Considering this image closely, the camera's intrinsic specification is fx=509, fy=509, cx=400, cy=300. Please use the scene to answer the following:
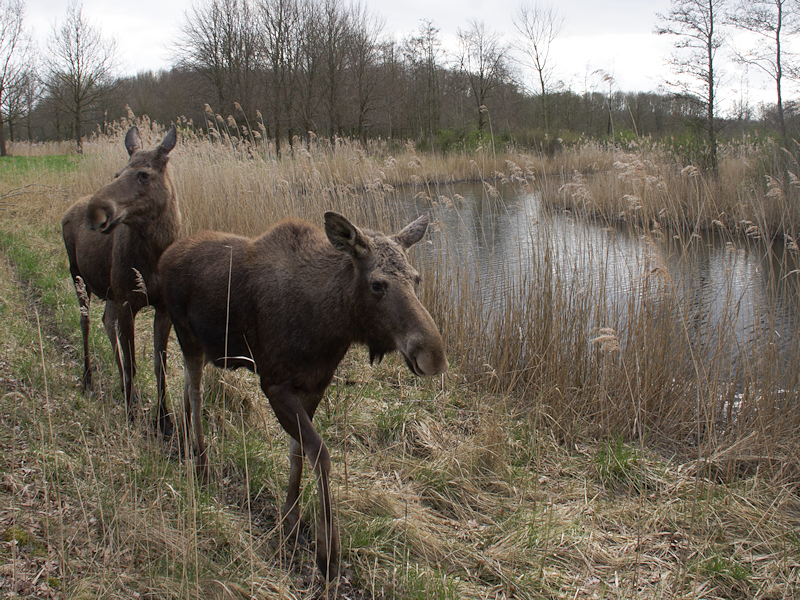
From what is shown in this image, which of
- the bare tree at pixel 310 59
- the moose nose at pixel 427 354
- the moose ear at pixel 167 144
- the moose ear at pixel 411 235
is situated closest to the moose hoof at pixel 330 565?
the moose nose at pixel 427 354

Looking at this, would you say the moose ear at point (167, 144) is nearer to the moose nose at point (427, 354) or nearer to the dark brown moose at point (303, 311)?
the dark brown moose at point (303, 311)

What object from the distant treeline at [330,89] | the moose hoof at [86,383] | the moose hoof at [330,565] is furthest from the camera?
the distant treeline at [330,89]

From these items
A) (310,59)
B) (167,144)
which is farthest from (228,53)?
(167,144)

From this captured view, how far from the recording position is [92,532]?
7.53ft

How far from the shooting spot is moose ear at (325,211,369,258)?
2271 millimetres

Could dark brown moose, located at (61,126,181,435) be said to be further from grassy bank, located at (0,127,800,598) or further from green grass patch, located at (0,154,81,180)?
green grass patch, located at (0,154,81,180)

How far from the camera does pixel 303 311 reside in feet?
8.05

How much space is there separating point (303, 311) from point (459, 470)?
177 centimetres

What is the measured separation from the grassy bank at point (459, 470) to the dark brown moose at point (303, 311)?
0.27 m

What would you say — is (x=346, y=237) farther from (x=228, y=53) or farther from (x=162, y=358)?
(x=228, y=53)

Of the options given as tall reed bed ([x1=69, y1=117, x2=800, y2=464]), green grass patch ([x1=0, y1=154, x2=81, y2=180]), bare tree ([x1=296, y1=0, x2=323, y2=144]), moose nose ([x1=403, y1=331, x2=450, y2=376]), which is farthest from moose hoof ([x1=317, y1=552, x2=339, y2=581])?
bare tree ([x1=296, y1=0, x2=323, y2=144])

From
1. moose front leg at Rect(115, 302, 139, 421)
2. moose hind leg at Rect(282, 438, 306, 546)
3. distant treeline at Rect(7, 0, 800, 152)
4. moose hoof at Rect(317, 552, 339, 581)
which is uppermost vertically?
distant treeline at Rect(7, 0, 800, 152)

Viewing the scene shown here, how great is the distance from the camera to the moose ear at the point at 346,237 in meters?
2.27

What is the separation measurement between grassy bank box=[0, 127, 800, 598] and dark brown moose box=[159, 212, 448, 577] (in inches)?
10.7
